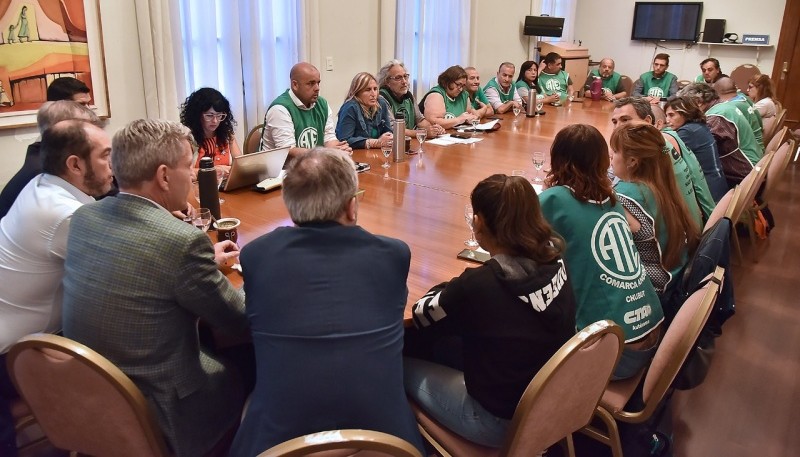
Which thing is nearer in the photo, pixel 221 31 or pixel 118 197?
pixel 118 197

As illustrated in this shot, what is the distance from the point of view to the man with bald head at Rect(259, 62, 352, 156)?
3666mm

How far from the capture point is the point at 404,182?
3.10 meters

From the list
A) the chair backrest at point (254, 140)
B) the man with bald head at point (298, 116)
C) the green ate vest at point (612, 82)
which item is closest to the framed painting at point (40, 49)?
the chair backrest at point (254, 140)

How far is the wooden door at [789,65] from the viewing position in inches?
308

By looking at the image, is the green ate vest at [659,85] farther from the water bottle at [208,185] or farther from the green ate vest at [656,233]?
the water bottle at [208,185]

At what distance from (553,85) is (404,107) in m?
A: 3.11

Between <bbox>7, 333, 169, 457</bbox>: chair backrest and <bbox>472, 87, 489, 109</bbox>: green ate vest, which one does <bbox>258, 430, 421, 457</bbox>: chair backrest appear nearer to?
<bbox>7, 333, 169, 457</bbox>: chair backrest

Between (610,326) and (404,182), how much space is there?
6.10 ft

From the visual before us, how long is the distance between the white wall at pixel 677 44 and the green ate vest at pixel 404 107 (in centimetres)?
577

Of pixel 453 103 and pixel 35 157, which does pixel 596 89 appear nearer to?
pixel 453 103

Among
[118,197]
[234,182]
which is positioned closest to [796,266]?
[234,182]

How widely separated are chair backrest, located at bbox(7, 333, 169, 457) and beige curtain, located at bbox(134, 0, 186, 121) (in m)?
3.09

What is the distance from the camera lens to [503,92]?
6270mm

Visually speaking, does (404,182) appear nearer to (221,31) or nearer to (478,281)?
(478,281)
